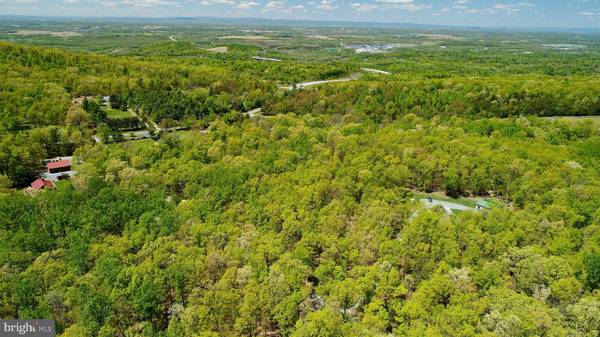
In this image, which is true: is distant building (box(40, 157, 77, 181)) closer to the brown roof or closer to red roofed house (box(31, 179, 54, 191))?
the brown roof

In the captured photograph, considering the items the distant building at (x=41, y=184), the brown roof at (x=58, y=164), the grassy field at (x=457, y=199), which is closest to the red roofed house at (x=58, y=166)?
the brown roof at (x=58, y=164)

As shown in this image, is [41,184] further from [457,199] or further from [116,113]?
[457,199]

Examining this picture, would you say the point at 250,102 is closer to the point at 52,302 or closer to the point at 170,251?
the point at 170,251

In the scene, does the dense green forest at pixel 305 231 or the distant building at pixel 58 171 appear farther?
the distant building at pixel 58 171

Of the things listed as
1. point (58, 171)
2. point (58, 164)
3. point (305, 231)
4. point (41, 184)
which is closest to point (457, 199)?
point (305, 231)

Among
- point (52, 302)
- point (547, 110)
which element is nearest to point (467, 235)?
point (52, 302)

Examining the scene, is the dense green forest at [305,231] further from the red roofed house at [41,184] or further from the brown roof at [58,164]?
the red roofed house at [41,184]

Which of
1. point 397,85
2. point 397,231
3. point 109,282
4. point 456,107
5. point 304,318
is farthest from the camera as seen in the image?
point 397,85

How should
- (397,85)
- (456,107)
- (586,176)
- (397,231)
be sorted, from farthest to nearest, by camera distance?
1. (397,85)
2. (456,107)
3. (586,176)
4. (397,231)
